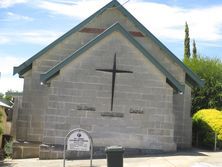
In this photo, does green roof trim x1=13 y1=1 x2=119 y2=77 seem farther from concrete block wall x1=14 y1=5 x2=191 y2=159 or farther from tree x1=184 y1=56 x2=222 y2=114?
tree x1=184 y1=56 x2=222 y2=114

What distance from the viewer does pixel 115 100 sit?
63.5ft

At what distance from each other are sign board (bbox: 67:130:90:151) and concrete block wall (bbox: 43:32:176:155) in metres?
3.96

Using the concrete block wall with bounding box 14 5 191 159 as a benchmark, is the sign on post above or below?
below

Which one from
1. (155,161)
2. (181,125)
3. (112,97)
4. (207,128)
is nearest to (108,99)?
(112,97)

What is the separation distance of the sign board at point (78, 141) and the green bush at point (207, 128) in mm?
8228

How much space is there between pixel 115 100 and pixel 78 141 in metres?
4.52

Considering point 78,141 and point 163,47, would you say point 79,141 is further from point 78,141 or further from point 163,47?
point 163,47

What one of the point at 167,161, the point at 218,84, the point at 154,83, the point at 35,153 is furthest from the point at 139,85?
the point at 218,84

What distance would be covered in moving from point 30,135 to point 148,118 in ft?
18.4

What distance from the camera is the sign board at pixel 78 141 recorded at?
15.1 m

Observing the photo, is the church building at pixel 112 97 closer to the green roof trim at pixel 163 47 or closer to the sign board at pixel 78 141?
the green roof trim at pixel 163 47

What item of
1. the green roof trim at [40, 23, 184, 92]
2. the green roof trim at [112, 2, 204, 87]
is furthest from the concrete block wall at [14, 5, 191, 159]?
the green roof trim at [112, 2, 204, 87]

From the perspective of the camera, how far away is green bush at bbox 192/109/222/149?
70.5 feet

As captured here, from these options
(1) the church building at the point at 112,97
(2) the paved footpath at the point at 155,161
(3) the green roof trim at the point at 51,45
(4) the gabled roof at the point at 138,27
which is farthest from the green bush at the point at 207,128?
(3) the green roof trim at the point at 51,45
